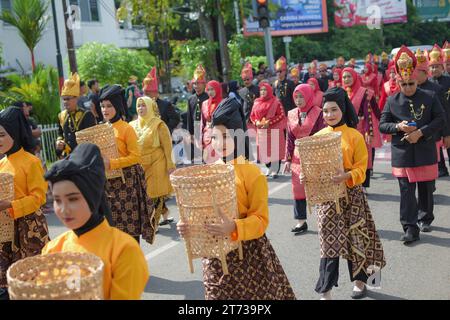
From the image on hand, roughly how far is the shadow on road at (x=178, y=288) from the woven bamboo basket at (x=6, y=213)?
1.63 metres

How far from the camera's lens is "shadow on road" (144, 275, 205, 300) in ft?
20.5

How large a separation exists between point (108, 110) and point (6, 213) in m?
1.79

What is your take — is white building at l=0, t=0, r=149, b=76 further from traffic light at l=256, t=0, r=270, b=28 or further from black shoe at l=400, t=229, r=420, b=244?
black shoe at l=400, t=229, r=420, b=244

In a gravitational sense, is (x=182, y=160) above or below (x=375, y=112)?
A: below

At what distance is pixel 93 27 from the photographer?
30.1 metres

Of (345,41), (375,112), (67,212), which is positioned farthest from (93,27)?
(67,212)

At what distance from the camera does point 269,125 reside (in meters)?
11.7

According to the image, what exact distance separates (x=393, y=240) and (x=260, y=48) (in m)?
31.8

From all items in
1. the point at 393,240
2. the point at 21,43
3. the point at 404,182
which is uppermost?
the point at 21,43

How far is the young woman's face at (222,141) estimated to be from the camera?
4.43 meters

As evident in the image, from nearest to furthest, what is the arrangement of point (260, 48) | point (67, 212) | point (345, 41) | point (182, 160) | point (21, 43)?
point (67, 212), point (182, 160), point (21, 43), point (260, 48), point (345, 41)

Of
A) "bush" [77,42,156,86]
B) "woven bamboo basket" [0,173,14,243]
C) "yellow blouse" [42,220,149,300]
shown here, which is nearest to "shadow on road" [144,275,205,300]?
"woven bamboo basket" [0,173,14,243]

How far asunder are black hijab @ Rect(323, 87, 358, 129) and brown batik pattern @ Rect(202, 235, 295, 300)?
200 centimetres

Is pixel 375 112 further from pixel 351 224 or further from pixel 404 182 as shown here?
pixel 351 224
